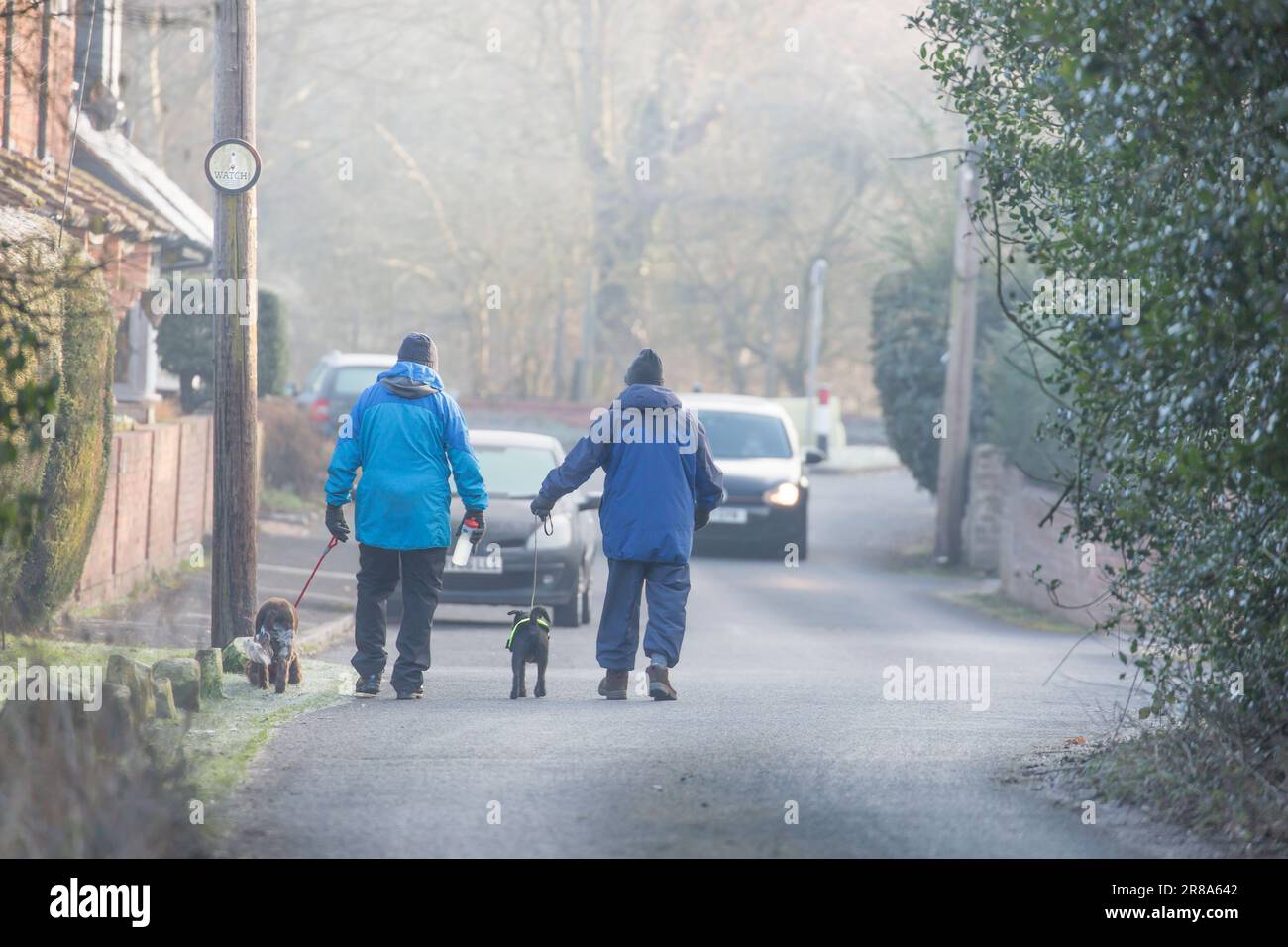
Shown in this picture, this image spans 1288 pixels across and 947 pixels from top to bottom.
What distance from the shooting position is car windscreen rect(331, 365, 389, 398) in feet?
92.3

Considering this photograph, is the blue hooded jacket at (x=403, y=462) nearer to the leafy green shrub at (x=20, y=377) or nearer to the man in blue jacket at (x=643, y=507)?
the man in blue jacket at (x=643, y=507)

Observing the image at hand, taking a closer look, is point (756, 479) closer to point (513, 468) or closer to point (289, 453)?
point (513, 468)

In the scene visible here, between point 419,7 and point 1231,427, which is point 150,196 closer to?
point 1231,427

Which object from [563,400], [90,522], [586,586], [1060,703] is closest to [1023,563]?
[586,586]

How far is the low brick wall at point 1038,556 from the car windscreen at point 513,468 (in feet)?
16.9

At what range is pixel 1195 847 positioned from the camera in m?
6.12

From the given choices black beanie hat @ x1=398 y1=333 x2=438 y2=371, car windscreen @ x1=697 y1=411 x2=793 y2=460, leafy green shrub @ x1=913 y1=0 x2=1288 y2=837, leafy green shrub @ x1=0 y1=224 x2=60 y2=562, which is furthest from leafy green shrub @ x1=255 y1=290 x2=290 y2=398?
leafy green shrub @ x1=913 y1=0 x2=1288 y2=837

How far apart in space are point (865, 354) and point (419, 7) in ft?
49.8

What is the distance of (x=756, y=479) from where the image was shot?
21344 millimetres

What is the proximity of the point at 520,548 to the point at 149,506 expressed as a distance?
3.23 meters

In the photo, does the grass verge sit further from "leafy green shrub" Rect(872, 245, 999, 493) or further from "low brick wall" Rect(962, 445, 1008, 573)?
"leafy green shrub" Rect(872, 245, 999, 493)

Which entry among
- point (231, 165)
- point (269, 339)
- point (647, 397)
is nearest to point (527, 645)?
point (647, 397)

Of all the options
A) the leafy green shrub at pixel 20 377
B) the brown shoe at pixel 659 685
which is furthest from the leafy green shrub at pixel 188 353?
the brown shoe at pixel 659 685

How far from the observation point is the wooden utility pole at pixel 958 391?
2153cm
